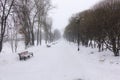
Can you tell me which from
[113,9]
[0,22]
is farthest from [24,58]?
[113,9]

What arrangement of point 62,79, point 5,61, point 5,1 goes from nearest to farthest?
point 62,79 → point 5,61 → point 5,1

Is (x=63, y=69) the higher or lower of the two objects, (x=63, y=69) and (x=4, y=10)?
the lower

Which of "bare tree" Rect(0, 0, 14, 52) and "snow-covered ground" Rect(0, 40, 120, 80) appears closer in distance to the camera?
"snow-covered ground" Rect(0, 40, 120, 80)

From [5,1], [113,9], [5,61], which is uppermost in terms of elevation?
[5,1]

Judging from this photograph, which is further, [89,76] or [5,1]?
[5,1]

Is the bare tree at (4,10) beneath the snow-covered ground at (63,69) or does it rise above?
above

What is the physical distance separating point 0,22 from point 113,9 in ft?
41.8

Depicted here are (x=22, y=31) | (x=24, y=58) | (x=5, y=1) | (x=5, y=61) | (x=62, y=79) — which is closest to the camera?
(x=62, y=79)

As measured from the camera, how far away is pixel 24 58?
2117 cm

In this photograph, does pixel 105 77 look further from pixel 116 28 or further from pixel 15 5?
pixel 15 5

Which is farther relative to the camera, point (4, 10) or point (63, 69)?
point (4, 10)

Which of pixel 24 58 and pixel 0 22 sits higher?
pixel 0 22

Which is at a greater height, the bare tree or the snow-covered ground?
the bare tree

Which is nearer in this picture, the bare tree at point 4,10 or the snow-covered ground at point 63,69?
the snow-covered ground at point 63,69
